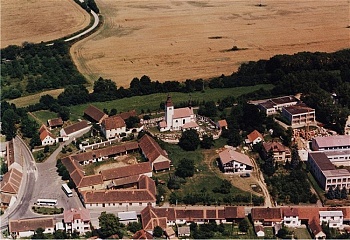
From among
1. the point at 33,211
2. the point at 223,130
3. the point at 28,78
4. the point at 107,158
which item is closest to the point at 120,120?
the point at 107,158

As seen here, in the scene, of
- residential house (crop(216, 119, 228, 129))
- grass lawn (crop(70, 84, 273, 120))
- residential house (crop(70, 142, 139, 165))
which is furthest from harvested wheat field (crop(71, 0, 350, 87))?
residential house (crop(70, 142, 139, 165))

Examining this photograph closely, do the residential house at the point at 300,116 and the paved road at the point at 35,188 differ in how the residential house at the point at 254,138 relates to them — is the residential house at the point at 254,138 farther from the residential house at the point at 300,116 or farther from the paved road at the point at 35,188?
the paved road at the point at 35,188

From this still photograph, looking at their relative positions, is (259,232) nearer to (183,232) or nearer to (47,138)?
(183,232)

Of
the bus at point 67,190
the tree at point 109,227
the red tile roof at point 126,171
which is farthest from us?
the red tile roof at point 126,171

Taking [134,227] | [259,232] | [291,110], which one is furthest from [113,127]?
[259,232]

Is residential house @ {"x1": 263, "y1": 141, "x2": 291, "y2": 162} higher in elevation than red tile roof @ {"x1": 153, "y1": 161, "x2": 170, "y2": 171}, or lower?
higher

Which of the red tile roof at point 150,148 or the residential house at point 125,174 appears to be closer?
the residential house at point 125,174

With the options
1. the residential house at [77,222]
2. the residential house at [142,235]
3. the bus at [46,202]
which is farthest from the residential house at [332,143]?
the bus at [46,202]

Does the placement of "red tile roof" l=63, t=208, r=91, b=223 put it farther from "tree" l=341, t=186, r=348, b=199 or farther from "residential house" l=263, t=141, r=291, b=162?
"tree" l=341, t=186, r=348, b=199
